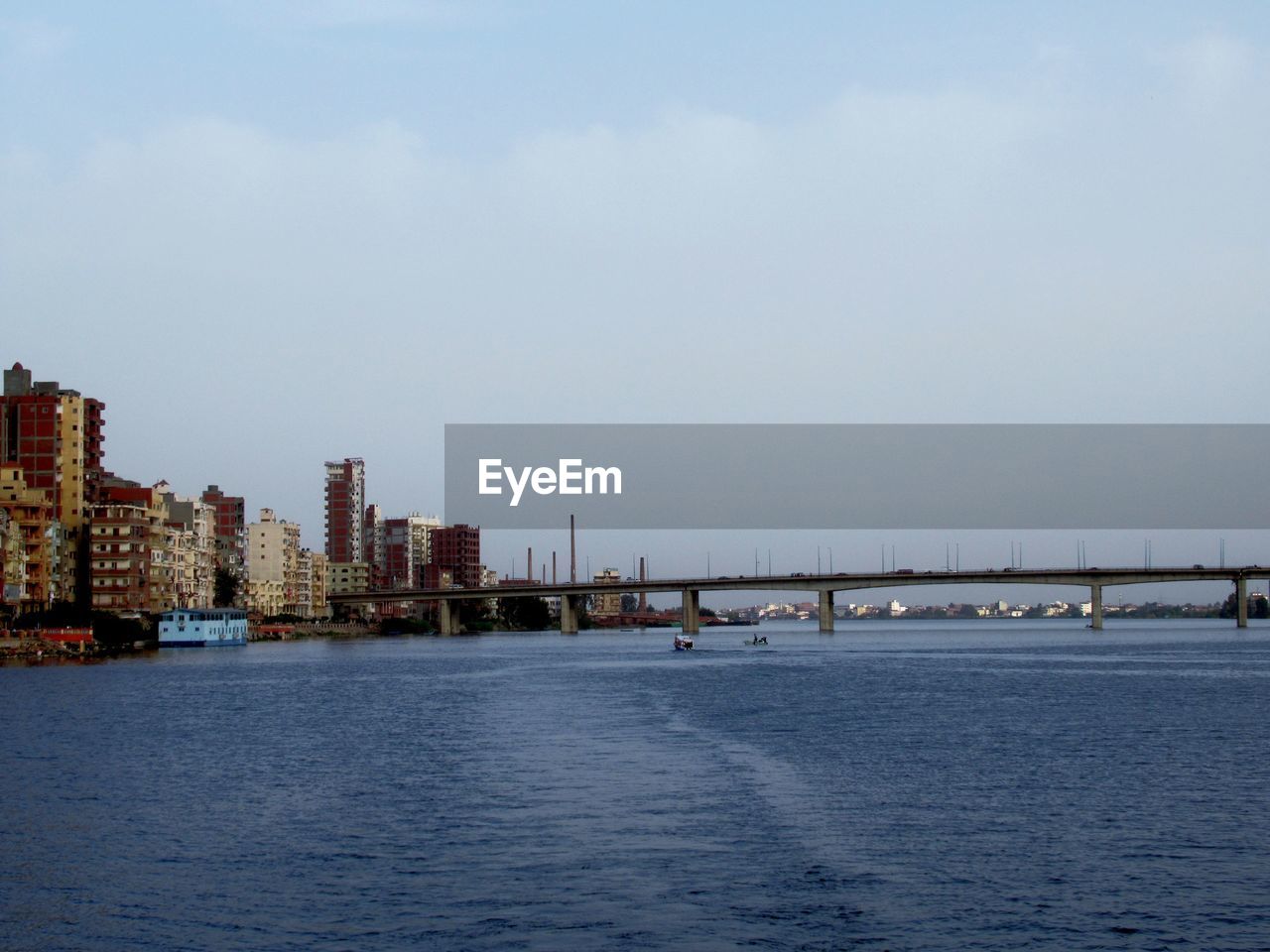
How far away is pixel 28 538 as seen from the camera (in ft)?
570

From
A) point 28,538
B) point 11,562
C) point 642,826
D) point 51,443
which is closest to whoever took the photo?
point 642,826

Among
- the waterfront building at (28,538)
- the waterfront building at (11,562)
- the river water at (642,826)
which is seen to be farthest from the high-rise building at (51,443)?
the river water at (642,826)

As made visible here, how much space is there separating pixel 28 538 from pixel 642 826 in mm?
152346

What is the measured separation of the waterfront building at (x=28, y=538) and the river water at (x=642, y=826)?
94.1 m

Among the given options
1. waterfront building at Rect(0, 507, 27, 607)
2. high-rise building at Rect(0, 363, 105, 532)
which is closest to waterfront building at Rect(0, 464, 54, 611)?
A: waterfront building at Rect(0, 507, 27, 607)

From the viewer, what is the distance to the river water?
2933 cm

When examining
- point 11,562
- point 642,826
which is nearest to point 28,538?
point 11,562

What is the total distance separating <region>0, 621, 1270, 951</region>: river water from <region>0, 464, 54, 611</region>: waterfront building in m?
94.1

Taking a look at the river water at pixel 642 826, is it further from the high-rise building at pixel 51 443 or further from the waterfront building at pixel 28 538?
the high-rise building at pixel 51 443

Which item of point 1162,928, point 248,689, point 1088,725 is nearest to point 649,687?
point 248,689

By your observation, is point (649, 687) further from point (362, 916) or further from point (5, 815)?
point (362, 916)

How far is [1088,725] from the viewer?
68.4 m

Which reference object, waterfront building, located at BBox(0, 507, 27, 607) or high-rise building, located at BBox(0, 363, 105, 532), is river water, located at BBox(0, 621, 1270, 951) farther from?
high-rise building, located at BBox(0, 363, 105, 532)

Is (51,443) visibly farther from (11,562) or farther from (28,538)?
(11,562)
